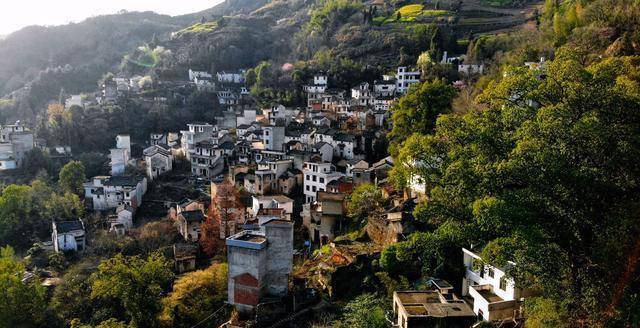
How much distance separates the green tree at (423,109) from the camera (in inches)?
1042

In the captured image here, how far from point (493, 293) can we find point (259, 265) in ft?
26.4

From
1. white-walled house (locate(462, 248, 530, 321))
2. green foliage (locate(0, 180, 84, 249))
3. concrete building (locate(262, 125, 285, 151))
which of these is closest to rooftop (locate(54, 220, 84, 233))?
green foliage (locate(0, 180, 84, 249))

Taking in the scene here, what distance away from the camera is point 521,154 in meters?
10.5

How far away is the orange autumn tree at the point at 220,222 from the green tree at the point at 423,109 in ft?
30.5

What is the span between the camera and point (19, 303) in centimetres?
2133

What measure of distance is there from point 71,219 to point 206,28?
51007 mm

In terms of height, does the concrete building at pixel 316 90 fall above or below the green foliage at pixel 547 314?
above

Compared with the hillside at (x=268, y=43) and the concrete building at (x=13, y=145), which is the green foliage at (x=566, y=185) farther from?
the hillside at (x=268, y=43)

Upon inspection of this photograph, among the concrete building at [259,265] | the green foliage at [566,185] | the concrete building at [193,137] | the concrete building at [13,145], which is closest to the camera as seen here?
the green foliage at [566,185]

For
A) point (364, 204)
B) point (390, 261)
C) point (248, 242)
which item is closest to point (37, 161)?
point (248, 242)

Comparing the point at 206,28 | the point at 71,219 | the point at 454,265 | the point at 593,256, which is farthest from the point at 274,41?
the point at 593,256

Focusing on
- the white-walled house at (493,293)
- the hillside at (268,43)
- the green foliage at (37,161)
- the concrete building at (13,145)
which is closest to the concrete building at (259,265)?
the white-walled house at (493,293)

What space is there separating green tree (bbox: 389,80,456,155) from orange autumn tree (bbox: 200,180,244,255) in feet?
30.5

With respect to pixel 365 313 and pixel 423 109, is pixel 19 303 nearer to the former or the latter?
pixel 365 313
